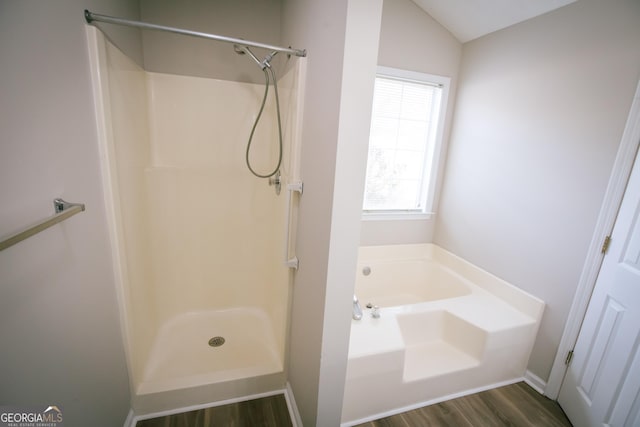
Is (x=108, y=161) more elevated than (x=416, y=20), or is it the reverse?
(x=416, y=20)

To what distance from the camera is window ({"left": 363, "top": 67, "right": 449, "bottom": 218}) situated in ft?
7.67

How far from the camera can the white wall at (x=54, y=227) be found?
0.70 meters

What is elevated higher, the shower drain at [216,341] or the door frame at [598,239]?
the door frame at [598,239]

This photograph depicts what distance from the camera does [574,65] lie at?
64.3 inches

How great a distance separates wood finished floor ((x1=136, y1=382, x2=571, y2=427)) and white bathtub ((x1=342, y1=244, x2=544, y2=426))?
0.21ft

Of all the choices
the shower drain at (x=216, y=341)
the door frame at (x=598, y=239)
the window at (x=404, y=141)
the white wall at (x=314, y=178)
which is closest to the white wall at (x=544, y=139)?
the door frame at (x=598, y=239)

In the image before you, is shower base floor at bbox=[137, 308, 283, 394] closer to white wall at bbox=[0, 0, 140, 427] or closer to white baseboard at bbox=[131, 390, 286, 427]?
white baseboard at bbox=[131, 390, 286, 427]

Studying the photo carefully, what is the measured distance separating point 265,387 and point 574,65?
2.72 m

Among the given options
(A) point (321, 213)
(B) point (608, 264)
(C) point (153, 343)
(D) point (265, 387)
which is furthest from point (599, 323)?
(C) point (153, 343)

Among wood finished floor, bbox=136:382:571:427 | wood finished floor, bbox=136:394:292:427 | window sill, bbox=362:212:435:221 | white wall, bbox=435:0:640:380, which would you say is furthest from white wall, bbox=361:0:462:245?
wood finished floor, bbox=136:394:292:427

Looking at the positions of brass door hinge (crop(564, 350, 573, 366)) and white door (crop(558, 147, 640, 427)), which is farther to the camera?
brass door hinge (crop(564, 350, 573, 366))

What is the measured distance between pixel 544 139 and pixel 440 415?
73.7 inches

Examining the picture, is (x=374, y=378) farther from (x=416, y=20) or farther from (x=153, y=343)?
(x=416, y=20)

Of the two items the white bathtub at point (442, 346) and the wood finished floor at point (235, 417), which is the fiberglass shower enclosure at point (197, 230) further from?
the white bathtub at point (442, 346)
